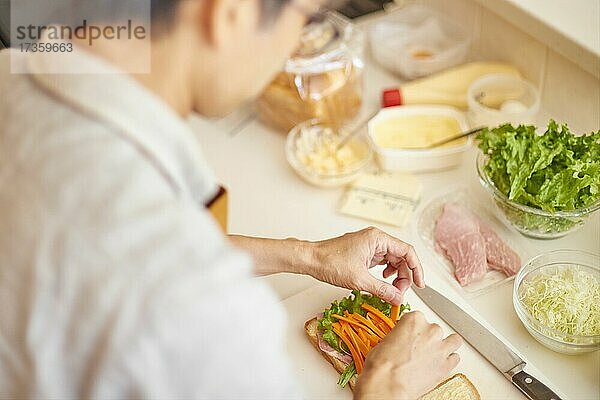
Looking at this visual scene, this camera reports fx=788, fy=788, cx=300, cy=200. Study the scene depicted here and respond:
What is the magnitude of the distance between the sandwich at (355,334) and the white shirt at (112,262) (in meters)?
0.44

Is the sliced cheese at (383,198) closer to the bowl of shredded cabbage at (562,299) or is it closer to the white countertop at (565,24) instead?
the bowl of shredded cabbage at (562,299)

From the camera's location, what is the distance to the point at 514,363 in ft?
3.77

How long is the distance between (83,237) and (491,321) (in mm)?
779

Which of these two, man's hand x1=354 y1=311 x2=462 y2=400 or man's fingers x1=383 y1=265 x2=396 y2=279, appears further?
man's fingers x1=383 y1=265 x2=396 y2=279

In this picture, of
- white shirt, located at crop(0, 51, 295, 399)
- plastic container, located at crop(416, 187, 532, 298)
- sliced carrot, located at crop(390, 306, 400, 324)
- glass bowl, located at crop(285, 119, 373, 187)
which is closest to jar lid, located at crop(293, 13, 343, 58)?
glass bowl, located at crop(285, 119, 373, 187)

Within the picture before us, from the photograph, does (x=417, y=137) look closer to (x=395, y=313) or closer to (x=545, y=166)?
(x=545, y=166)

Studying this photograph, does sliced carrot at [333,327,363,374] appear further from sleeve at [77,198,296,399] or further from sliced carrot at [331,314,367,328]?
sleeve at [77,198,296,399]

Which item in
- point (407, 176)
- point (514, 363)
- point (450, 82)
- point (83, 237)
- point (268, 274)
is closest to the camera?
point (83, 237)

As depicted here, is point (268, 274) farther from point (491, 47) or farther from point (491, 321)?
point (491, 47)

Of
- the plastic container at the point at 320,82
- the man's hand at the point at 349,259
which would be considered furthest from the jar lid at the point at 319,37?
the man's hand at the point at 349,259

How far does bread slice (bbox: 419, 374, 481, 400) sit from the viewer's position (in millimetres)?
1104

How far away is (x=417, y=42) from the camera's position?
180cm

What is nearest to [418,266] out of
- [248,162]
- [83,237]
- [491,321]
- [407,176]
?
[491,321]

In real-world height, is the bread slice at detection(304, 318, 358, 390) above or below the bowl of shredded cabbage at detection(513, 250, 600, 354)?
below
